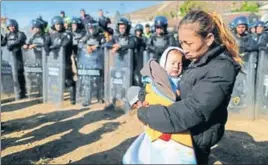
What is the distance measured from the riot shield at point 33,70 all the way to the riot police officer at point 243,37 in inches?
155

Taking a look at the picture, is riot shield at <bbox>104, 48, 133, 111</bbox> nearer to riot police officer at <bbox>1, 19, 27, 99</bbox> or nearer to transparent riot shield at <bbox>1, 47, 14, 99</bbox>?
riot police officer at <bbox>1, 19, 27, 99</bbox>

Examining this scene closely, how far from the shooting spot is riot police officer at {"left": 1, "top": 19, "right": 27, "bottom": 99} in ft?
27.1

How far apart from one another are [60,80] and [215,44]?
242 inches

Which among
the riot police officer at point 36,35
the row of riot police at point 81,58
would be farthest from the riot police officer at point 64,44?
the riot police officer at point 36,35

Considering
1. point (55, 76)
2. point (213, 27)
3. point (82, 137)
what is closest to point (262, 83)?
point (82, 137)

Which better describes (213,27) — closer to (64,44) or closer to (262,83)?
(262,83)

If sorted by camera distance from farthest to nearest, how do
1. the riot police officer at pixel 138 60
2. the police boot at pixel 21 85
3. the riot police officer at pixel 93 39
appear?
the police boot at pixel 21 85 < the riot police officer at pixel 93 39 < the riot police officer at pixel 138 60

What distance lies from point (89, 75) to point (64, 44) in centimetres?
76

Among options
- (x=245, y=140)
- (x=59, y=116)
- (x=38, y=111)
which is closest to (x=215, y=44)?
(x=245, y=140)

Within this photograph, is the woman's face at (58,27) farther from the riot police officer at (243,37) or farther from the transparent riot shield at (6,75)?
the riot police officer at (243,37)

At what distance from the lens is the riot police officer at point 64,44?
7.69m

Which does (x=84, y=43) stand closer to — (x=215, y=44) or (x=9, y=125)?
(x=9, y=125)

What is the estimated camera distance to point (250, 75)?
6.66 metres

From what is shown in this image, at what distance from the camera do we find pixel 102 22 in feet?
39.5
